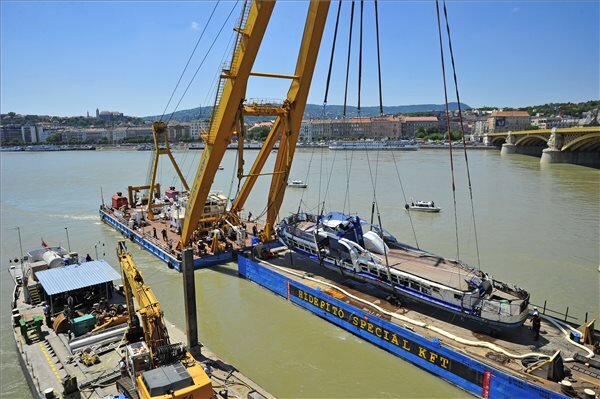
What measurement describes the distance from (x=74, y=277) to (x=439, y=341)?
1280 cm

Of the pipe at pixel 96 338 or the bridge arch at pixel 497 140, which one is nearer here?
the pipe at pixel 96 338

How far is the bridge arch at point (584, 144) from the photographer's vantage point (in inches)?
2546

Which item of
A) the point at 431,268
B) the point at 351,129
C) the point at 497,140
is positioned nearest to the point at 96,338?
the point at 431,268

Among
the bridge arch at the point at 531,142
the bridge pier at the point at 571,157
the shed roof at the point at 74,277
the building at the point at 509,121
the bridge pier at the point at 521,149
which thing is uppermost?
the building at the point at 509,121

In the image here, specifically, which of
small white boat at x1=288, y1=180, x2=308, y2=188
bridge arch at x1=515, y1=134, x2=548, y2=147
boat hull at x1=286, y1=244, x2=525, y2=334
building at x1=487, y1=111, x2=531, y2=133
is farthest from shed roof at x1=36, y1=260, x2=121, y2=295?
building at x1=487, y1=111, x2=531, y2=133

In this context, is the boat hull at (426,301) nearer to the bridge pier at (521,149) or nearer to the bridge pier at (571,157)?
the bridge pier at (571,157)

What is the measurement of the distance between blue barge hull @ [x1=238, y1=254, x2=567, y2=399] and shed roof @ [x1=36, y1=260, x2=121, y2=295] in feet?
23.6

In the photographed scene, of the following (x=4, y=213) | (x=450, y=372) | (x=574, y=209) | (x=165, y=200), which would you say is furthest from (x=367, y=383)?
(x=4, y=213)

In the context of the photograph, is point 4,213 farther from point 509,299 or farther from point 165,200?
point 509,299

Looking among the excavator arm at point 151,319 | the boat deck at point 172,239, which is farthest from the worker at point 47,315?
the boat deck at point 172,239

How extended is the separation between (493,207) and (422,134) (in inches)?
5367

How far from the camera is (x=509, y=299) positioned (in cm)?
1206

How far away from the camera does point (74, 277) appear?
1403 cm

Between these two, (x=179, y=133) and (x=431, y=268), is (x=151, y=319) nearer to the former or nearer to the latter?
(x=431, y=268)
